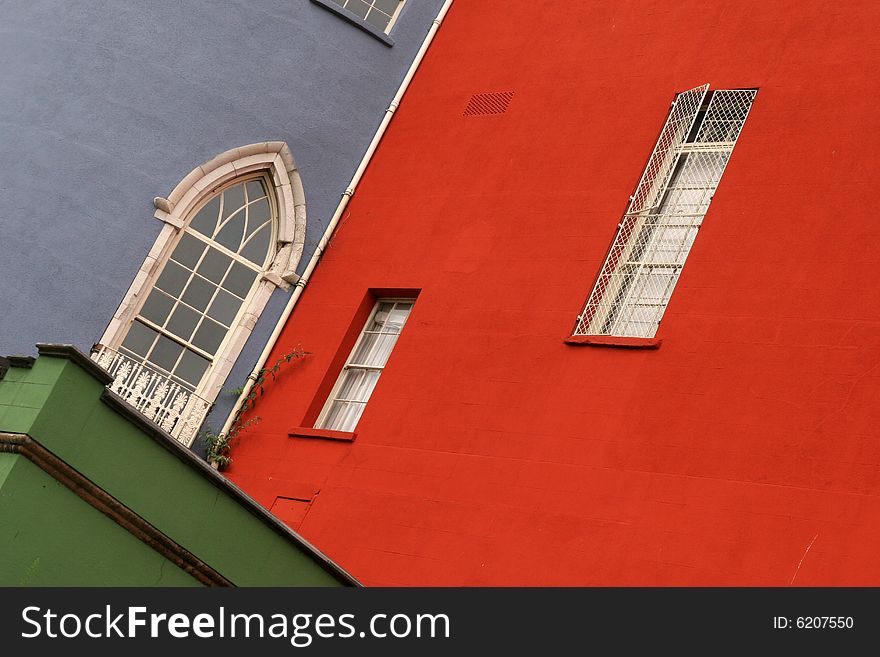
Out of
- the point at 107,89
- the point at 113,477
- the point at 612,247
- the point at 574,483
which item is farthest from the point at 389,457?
the point at 107,89

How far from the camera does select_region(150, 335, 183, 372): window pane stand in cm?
1272

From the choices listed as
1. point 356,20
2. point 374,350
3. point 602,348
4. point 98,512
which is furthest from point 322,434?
point 356,20

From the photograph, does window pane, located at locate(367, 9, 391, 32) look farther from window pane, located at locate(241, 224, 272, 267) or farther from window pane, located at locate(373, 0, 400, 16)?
window pane, located at locate(241, 224, 272, 267)

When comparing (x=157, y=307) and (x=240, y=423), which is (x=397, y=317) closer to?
(x=240, y=423)

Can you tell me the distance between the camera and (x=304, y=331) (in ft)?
42.3

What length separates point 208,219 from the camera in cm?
1312

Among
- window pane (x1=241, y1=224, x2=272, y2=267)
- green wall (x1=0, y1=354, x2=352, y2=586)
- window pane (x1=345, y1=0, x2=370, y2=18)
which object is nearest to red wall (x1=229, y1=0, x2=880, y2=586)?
window pane (x1=241, y1=224, x2=272, y2=267)

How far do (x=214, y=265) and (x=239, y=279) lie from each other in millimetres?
289

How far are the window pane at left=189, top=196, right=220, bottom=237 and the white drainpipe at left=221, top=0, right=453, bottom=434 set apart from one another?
3.41 feet

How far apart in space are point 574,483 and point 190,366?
4.83 metres

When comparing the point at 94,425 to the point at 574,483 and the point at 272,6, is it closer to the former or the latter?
the point at 574,483

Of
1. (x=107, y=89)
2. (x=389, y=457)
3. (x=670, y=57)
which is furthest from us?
(x=107, y=89)

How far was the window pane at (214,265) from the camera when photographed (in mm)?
13070
